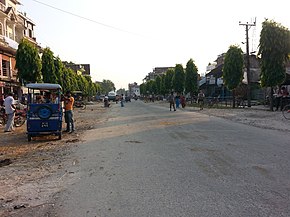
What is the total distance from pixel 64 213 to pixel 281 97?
76.6 ft

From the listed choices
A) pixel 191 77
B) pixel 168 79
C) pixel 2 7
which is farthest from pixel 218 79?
pixel 2 7

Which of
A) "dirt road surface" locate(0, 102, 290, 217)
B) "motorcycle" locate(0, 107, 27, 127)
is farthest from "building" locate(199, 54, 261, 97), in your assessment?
"dirt road surface" locate(0, 102, 290, 217)

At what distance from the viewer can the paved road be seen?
4488 mm

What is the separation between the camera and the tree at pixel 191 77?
172 ft

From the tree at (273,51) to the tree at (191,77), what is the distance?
86.4 feet

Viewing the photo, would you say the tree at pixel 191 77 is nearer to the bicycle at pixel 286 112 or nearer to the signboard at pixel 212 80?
the signboard at pixel 212 80

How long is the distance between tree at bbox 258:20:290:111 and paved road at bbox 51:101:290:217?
54.9 feet

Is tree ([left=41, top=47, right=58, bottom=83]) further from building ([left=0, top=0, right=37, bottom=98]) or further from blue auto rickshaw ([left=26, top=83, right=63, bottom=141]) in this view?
blue auto rickshaw ([left=26, top=83, right=63, bottom=141])

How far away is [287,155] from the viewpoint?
26.2ft

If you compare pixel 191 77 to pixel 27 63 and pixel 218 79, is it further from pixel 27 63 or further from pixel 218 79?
pixel 27 63

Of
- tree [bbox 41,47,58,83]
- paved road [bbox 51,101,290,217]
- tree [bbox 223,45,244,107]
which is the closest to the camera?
paved road [bbox 51,101,290,217]

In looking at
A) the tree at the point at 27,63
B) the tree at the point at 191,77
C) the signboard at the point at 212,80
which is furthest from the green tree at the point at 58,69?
the signboard at the point at 212,80

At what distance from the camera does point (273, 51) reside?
82.4ft

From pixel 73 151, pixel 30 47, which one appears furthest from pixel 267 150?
pixel 30 47
